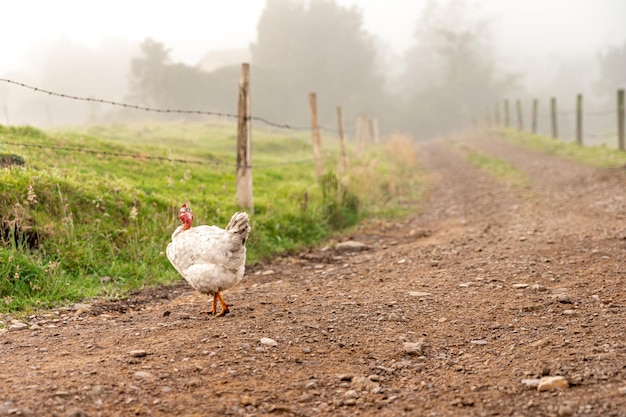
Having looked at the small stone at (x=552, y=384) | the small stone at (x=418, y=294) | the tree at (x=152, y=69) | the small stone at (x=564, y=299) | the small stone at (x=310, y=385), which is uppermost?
the tree at (x=152, y=69)

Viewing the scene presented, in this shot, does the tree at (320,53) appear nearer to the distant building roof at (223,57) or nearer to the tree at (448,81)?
the tree at (448,81)

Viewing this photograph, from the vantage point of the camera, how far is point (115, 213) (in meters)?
8.09

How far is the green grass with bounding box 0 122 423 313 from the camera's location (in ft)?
21.5

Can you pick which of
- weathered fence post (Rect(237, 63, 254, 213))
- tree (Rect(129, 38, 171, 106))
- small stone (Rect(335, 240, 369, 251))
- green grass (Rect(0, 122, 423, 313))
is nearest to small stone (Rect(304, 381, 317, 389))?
green grass (Rect(0, 122, 423, 313))

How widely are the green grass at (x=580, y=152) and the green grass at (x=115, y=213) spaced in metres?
8.19

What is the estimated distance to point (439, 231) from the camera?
10.1 metres

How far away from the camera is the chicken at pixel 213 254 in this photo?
5152mm

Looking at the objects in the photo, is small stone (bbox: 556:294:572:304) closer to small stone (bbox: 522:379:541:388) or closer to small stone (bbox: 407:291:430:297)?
small stone (bbox: 407:291:430:297)

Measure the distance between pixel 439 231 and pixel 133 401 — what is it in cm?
716

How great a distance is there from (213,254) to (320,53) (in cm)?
6345

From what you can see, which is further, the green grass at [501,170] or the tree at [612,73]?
the tree at [612,73]

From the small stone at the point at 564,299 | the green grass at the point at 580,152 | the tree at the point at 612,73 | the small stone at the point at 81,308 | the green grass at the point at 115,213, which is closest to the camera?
the small stone at the point at 564,299

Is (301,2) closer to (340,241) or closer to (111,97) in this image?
(111,97)

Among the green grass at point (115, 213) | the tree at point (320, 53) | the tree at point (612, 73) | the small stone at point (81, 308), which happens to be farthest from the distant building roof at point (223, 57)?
the small stone at point (81, 308)
